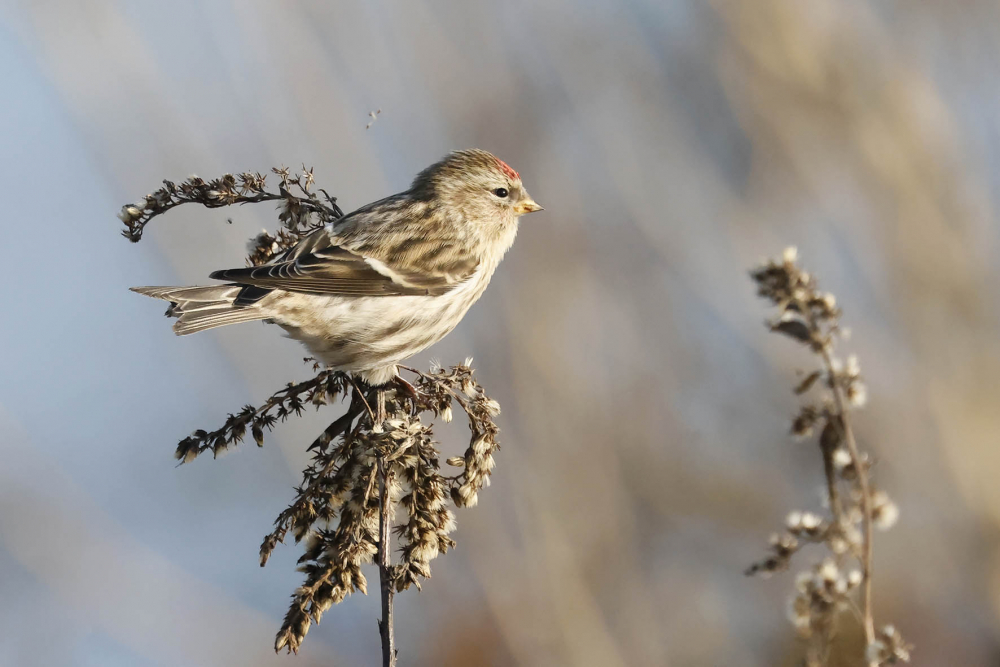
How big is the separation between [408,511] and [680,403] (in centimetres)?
370

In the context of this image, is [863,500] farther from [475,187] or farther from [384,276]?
[475,187]

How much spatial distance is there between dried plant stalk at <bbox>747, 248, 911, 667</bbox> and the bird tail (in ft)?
5.09

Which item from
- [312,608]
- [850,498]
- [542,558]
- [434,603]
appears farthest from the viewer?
[434,603]

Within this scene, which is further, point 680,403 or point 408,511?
point 680,403

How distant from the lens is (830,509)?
4.58 ft

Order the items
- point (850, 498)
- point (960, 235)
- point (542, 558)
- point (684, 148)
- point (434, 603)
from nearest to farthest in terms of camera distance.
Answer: point (850, 498) < point (542, 558) < point (434, 603) < point (684, 148) < point (960, 235)

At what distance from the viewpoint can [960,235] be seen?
18.0 feet

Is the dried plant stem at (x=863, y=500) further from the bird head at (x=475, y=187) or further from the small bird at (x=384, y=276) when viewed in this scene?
the bird head at (x=475, y=187)

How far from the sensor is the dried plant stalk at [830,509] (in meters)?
1.37

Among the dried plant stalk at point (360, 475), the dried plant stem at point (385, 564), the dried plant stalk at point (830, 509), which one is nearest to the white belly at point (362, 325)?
the dried plant stalk at point (360, 475)

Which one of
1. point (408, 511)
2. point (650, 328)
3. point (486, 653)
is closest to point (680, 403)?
point (650, 328)

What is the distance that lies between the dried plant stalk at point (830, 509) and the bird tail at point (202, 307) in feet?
5.09

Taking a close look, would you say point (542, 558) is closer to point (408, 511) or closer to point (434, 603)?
point (434, 603)

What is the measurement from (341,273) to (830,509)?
1.79 m
